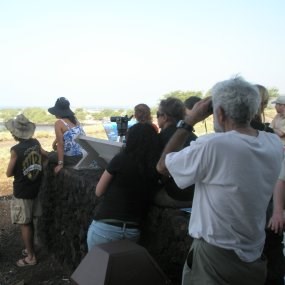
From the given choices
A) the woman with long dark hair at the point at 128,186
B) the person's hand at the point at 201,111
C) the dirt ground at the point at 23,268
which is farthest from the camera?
the dirt ground at the point at 23,268

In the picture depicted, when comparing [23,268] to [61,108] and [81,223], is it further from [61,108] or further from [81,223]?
[61,108]

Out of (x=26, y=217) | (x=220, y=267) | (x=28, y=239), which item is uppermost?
(x=220, y=267)

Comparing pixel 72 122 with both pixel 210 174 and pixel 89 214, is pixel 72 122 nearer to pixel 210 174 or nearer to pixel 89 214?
pixel 89 214

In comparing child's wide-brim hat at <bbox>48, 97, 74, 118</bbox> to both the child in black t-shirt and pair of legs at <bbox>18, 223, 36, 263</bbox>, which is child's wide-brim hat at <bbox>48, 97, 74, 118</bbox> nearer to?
the child in black t-shirt

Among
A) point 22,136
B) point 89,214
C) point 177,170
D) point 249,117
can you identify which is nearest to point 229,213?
point 177,170

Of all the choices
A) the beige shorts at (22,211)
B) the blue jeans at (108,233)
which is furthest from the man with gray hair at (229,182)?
the beige shorts at (22,211)

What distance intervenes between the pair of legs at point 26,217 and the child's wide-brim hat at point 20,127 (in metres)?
0.80

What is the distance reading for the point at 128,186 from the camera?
303cm

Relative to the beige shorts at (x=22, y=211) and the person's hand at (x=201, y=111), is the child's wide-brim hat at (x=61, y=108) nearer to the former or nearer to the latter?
the beige shorts at (x=22, y=211)

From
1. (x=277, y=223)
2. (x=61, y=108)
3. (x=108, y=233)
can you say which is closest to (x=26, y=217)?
(x=61, y=108)

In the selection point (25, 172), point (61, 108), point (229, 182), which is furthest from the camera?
point (61, 108)

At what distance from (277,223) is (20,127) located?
11.8 ft

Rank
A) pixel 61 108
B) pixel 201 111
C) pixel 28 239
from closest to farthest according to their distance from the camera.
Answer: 1. pixel 201 111
2. pixel 28 239
3. pixel 61 108

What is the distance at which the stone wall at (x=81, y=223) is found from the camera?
10.3ft
